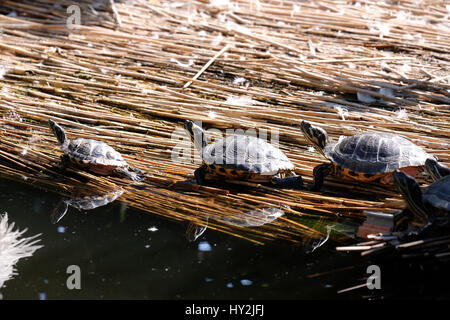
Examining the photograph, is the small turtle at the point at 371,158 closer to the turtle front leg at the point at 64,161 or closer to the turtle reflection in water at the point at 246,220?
the turtle reflection in water at the point at 246,220

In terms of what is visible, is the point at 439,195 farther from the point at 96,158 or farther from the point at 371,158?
the point at 96,158

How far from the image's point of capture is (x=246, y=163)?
13.3ft

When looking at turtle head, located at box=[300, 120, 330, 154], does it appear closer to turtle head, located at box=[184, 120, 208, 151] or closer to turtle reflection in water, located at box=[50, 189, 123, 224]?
turtle head, located at box=[184, 120, 208, 151]

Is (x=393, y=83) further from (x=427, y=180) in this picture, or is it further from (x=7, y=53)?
(x=7, y=53)

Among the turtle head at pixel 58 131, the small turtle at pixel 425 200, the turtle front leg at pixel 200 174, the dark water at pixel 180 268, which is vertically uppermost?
the turtle head at pixel 58 131

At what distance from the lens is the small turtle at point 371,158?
3932 millimetres

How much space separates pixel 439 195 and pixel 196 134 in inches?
75.8

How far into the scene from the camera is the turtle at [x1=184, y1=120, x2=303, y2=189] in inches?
159

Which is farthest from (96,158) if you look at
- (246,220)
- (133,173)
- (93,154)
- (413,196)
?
(413,196)

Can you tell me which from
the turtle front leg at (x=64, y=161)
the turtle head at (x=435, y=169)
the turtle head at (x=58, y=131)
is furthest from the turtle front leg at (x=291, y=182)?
the turtle head at (x=58, y=131)

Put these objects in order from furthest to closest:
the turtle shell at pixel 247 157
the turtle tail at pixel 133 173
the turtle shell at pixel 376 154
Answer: the turtle tail at pixel 133 173 → the turtle shell at pixel 247 157 → the turtle shell at pixel 376 154

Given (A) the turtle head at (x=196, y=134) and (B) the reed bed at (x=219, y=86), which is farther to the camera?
(A) the turtle head at (x=196, y=134)

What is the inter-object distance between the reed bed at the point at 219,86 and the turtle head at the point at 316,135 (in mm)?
175

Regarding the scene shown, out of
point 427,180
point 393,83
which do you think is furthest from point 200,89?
point 427,180
